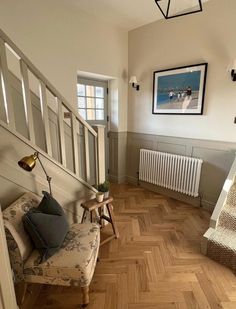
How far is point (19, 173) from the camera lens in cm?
171

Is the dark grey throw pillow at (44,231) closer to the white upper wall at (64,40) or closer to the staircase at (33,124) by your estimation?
the staircase at (33,124)

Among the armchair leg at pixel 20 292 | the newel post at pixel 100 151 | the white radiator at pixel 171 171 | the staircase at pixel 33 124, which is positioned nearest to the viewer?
the armchair leg at pixel 20 292

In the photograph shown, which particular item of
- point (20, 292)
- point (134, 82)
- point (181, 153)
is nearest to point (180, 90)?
point (134, 82)

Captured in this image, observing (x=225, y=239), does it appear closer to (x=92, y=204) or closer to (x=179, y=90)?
(x=92, y=204)

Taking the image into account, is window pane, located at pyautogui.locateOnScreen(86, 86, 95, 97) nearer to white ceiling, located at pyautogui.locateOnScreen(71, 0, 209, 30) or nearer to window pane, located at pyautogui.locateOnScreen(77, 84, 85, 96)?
window pane, located at pyautogui.locateOnScreen(77, 84, 85, 96)

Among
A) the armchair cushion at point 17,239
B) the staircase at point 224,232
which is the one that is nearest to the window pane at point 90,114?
the armchair cushion at point 17,239

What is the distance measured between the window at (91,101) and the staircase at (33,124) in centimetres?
59

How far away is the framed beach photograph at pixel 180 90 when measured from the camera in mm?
2758

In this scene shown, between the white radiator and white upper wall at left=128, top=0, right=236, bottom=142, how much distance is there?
408mm

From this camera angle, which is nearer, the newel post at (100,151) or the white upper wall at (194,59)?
the newel post at (100,151)

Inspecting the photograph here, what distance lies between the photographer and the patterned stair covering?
184 centimetres

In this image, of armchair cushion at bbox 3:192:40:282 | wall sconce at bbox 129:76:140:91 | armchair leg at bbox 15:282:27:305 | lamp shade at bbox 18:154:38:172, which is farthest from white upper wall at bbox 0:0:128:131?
armchair leg at bbox 15:282:27:305

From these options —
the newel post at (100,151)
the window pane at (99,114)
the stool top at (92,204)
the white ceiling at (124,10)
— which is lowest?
the stool top at (92,204)

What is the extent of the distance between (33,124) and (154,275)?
1966 millimetres
